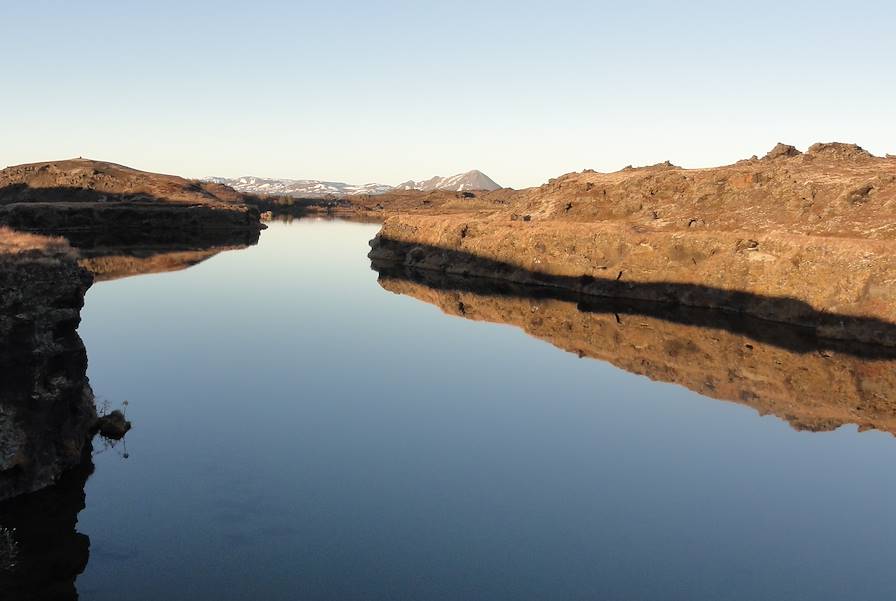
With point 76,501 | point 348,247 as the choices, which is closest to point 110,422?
point 76,501

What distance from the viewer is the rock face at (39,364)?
19.3 meters

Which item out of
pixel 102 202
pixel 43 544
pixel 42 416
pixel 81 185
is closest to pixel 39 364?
pixel 42 416

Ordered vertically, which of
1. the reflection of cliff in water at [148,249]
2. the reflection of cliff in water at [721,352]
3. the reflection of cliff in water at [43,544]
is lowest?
the reflection of cliff in water at [43,544]

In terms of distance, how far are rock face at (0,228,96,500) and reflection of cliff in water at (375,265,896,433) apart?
96.8ft

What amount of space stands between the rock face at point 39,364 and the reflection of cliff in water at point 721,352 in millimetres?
29510

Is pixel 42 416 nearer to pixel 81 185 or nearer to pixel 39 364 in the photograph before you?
pixel 39 364

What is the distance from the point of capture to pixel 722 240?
60656 millimetres

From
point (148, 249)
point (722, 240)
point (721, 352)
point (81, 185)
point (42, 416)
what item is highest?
point (722, 240)

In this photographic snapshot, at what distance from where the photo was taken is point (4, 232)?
23.7 metres

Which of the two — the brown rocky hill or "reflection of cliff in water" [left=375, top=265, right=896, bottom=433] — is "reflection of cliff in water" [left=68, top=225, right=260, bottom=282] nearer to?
the brown rocky hill

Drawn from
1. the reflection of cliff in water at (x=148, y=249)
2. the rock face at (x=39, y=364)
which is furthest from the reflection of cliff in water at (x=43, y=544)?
the reflection of cliff in water at (x=148, y=249)

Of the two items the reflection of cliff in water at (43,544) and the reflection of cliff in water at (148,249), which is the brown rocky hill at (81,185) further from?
the reflection of cliff in water at (43,544)

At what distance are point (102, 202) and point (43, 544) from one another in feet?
452

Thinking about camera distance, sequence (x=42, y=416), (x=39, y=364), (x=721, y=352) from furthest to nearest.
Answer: (x=721, y=352), (x=39, y=364), (x=42, y=416)
